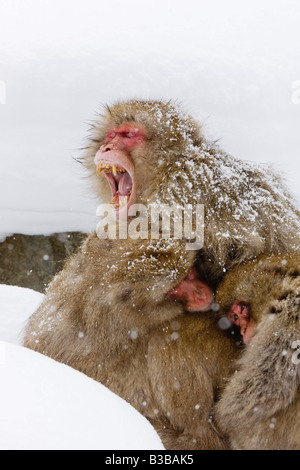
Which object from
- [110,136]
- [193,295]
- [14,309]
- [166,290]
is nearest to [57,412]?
[166,290]

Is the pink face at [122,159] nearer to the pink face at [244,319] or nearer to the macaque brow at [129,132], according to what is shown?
the macaque brow at [129,132]

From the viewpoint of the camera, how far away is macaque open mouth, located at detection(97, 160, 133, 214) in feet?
5.57

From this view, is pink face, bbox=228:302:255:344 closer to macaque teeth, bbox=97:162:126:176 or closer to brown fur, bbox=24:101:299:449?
brown fur, bbox=24:101:299:449

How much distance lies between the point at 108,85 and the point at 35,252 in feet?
3.61

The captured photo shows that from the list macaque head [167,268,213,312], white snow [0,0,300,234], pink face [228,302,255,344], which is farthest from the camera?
white snow [0,0,300,234]

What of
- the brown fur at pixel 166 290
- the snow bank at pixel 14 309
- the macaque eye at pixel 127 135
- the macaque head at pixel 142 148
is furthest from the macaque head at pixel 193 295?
the snow bank at pixel 14 309

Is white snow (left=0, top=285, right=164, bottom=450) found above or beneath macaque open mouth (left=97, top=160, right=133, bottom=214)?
beneath

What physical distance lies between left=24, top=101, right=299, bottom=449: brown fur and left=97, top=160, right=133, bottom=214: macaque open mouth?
0.06m

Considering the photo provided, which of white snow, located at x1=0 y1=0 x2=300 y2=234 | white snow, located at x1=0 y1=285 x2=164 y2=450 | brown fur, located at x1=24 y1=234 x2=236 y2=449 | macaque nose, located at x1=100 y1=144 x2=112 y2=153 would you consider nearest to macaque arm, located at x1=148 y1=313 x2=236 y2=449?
brown fur, located at x1=24 y1=234 x2=236 y2=449

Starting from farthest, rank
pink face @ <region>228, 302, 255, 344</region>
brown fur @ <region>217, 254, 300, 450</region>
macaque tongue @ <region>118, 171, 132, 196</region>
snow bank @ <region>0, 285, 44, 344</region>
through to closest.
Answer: snow bank @ <region>0, 285, 44, 344</region>, macaque tongue @ <region>118, 171, 132, 196</region>, pink face @ <region>228, 302, 255, 344</region>, brown fur @ <region>217, 254, 300, 450</region>
